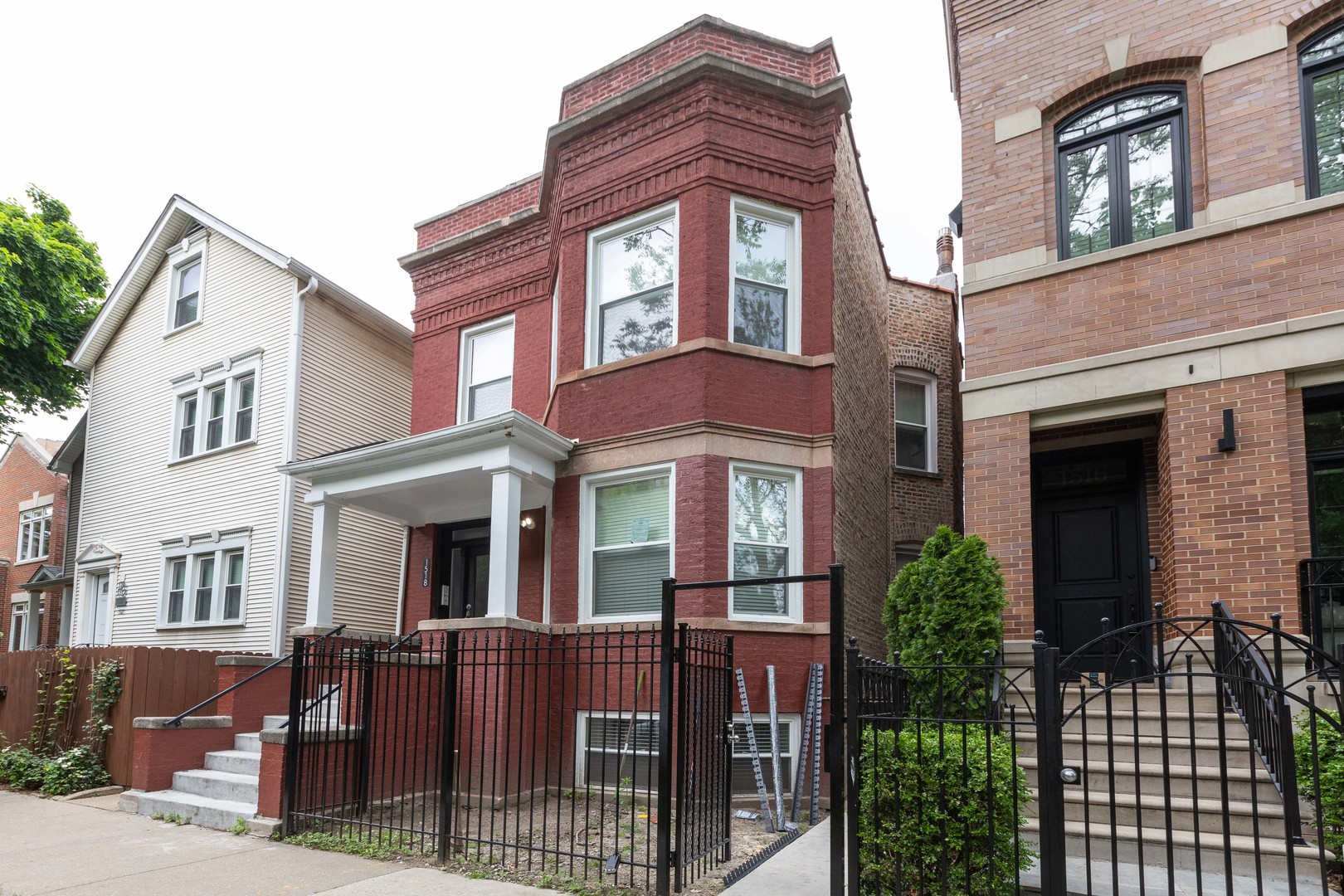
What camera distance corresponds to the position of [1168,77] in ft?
29.3

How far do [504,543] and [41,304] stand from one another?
17.6m

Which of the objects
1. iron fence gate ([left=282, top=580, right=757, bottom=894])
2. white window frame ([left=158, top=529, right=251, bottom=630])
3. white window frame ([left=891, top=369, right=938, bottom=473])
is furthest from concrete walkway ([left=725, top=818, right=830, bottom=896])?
white window frame ([left=158, top=529, right=251, bottom=630])

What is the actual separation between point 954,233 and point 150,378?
18648 millimetres

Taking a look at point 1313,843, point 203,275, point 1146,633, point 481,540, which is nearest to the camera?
point 1313,843

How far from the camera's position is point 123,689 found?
36.2 ft

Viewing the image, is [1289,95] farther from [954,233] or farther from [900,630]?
[954,233]

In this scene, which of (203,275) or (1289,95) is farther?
(203,275)

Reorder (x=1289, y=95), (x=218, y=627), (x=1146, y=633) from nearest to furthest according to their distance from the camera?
(x=1289, y=95)
(x=1146, y=633)
(x=218, y=627)

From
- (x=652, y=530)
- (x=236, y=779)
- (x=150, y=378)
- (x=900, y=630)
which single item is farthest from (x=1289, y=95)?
(x=150, y=378)

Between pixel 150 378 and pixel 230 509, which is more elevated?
pixel 150 378

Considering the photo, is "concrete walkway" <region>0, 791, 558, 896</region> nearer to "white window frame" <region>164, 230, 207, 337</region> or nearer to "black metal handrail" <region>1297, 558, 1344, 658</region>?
"black metal handrail" <region>1297, 558, 1344, 658</region>

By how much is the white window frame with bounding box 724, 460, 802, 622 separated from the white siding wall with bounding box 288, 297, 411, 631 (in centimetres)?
809

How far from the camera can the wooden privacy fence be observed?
35.6 feet

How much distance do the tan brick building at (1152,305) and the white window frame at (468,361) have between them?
6.98m
